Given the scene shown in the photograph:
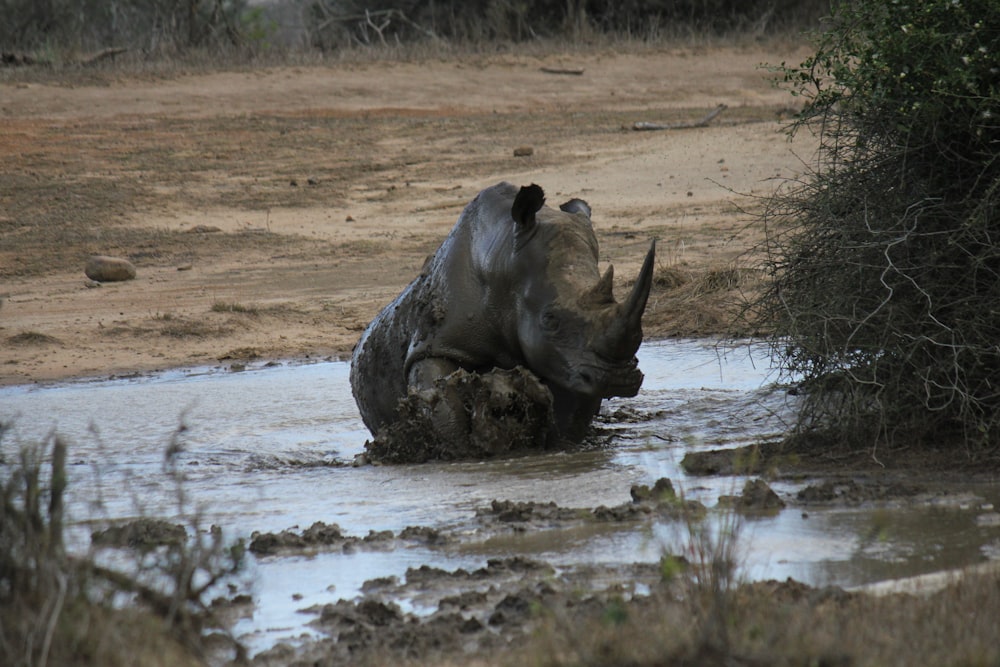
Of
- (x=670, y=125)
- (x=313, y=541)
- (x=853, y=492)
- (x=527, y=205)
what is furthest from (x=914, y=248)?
(x=670, y=125)

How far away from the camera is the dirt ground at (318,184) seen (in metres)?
12.4

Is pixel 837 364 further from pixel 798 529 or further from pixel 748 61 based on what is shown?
pixel 748 61

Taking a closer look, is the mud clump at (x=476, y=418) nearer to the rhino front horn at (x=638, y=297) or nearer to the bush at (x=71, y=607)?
the rhino front horn at (x=638, y=297)

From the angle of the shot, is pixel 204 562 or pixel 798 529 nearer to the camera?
pixel 204 562

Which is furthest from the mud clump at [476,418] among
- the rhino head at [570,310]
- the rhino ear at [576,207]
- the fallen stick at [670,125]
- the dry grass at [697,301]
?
the fallen stick at [670,125]

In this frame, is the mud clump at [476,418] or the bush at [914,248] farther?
the mud clump at [476,418]

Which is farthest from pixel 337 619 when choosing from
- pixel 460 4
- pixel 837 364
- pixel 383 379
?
pixel 460 4

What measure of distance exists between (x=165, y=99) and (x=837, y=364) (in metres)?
15.9

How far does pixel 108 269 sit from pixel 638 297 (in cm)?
876

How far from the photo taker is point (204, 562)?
3648 millimetres

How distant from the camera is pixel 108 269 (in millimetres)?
13914

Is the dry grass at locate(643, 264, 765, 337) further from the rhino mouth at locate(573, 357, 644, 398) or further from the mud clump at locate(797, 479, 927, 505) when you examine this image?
the mud clump at locate(797, 479, 927, 505)

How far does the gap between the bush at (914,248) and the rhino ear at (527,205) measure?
134 cm

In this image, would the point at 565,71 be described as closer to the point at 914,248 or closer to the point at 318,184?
the point at 318,184
